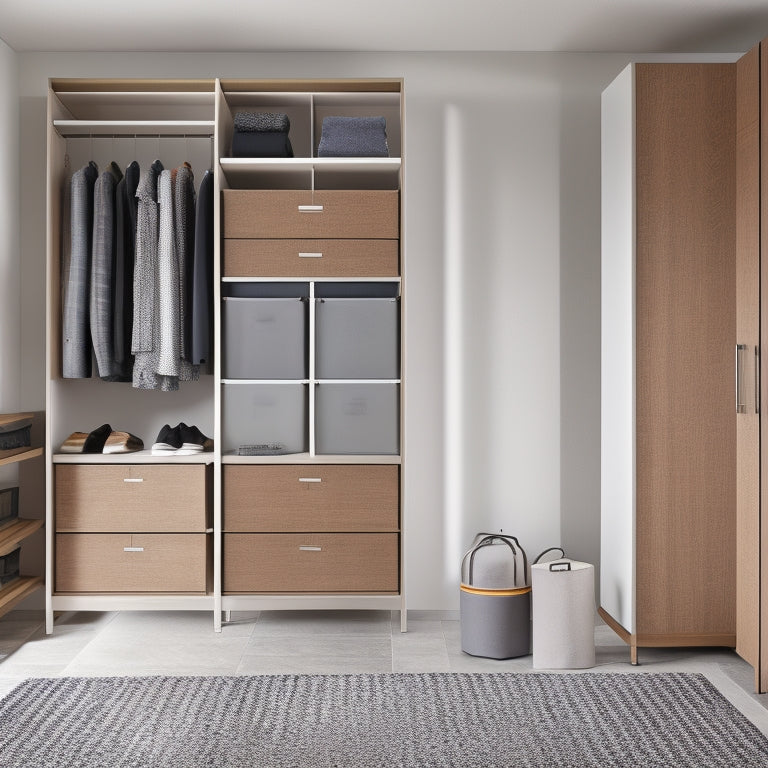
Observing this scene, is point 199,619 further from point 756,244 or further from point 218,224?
point 756,244

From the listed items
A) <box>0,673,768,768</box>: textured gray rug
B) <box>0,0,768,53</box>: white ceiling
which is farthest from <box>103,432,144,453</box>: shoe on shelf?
<box>0,0,768,53</box>: white ceiling

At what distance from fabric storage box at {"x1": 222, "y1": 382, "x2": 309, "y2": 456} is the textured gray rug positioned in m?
1.01

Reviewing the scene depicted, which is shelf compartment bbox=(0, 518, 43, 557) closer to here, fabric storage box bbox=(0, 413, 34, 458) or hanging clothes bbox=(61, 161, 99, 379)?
fabric storage box bbox=(0, 413, 34, 458)

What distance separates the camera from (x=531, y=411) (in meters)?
4.02

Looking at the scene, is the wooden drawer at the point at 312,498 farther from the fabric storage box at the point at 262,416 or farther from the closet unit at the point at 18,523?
the closet unit at the point at 18,523

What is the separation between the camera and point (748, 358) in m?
3.06

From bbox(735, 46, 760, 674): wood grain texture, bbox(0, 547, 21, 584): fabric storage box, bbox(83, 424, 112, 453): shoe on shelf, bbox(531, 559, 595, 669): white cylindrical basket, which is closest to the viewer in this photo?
bbox(735, 46, 760, 674): wood grain texture

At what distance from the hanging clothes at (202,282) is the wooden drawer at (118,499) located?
1.71 feet

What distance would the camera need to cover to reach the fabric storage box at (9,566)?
11.9 ft

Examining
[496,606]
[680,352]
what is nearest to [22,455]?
[496,606]

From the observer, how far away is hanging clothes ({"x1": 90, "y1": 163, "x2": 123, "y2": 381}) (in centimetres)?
365

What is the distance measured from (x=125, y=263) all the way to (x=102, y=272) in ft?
0.39

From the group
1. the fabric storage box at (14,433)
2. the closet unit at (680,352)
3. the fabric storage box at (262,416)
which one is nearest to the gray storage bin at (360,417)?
the fabric storage box at (262,416)

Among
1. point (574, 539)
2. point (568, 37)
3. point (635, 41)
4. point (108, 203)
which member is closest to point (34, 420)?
point (108, 203)
